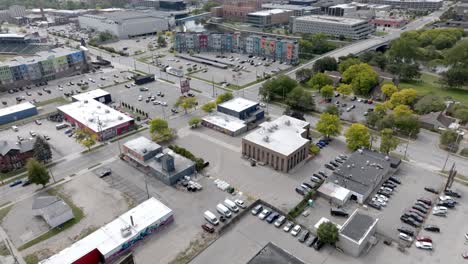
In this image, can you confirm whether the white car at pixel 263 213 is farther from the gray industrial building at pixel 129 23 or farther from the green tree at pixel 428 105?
the gray industrial building at pixel 129 23

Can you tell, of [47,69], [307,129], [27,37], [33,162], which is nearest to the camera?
[33,162]

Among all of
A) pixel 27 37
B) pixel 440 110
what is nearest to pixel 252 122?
pixel 440 110

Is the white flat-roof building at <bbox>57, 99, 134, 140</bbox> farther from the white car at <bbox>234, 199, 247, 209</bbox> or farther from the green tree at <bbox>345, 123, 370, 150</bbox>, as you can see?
the green tree at <bbox>345, 123, 370, 150</bbox>

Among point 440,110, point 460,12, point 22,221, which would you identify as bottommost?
point 22,221

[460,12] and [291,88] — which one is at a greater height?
[460,12]

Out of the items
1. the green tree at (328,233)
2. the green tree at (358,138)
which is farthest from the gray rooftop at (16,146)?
the green tree at (358,138)

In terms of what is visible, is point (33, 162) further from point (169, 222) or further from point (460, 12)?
point (460, 12)

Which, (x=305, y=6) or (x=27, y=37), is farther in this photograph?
(x=305, y=6)
